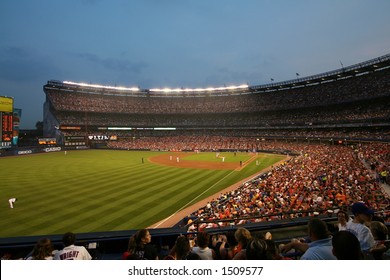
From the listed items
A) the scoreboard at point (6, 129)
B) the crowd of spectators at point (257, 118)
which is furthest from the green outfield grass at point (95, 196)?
the crowd of spectators at point (257, 118)

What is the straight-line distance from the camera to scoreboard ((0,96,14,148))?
40.5 m

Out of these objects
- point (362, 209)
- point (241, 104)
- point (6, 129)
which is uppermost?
point (241, 104)

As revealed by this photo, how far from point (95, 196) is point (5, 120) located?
34105 millimetres

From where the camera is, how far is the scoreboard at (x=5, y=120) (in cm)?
4053

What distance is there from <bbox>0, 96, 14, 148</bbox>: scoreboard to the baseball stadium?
12.7ft

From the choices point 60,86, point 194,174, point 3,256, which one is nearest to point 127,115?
point 60,86

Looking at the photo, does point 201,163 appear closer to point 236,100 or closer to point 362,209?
point 362,209

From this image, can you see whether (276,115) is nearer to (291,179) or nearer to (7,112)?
(291,179)

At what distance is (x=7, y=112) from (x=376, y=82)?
250 ft

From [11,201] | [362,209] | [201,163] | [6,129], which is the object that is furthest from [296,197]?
[6,129]

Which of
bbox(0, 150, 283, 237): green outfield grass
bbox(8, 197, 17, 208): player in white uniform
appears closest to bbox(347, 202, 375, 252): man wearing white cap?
bbox(0, 150, 283, 237): green outfield grass

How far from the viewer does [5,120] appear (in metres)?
41.2

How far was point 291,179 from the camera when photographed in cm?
2034

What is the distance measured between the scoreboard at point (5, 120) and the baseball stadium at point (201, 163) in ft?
12.7
